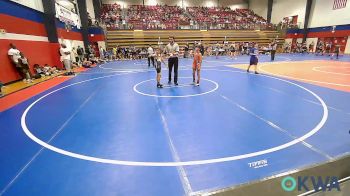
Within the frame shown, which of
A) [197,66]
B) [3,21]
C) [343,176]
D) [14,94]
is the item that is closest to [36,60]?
[3,21]

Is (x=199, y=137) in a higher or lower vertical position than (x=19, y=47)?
lower

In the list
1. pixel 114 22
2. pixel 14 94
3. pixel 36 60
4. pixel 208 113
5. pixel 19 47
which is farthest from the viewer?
pixel 114 22

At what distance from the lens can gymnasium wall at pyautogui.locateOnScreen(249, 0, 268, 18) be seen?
36.9m

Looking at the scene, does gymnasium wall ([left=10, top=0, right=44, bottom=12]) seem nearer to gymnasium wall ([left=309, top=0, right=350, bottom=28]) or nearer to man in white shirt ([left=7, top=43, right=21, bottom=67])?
man in white shirt ([left=7, top=43, right=21, bottom=67])

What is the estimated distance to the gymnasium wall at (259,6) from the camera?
121 ft

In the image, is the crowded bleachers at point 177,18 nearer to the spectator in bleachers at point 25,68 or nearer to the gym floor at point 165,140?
the spectator in bleachers at point 25,68

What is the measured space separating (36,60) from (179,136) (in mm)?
12564

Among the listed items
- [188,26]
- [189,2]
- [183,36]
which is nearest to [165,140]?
[183,36]

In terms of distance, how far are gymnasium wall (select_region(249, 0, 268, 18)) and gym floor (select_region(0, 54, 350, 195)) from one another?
35330 millimetres

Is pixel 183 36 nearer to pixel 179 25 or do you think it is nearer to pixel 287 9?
pixel 179 25

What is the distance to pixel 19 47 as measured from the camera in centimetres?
1117

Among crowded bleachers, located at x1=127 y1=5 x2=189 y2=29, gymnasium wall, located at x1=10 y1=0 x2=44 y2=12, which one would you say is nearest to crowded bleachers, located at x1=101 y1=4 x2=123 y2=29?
crowded bleachers, located at x1=127 y1=5 x2=189 y2=29

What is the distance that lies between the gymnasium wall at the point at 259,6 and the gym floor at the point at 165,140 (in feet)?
116

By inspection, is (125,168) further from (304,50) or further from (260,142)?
(304,50)
